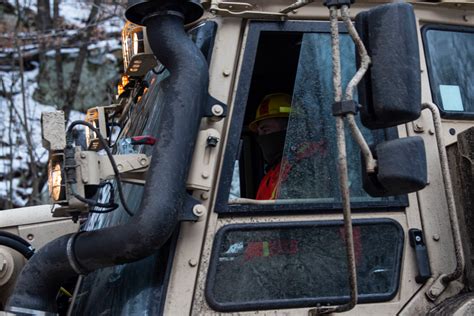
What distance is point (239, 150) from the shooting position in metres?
3.06

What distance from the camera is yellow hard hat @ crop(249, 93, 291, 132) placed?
378 centimetres

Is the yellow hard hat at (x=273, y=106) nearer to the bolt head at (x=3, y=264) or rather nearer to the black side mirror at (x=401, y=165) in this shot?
the black side mirror at (x=401, y=165)

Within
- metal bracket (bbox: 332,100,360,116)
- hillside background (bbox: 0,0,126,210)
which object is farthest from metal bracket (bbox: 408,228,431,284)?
hillside background (bbox: 0,0,126,210)

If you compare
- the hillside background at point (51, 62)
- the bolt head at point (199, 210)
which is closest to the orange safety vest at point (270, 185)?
the bolt head at point (199, 210)

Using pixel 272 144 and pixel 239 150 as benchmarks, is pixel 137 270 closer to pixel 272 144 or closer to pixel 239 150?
pixel 239 150

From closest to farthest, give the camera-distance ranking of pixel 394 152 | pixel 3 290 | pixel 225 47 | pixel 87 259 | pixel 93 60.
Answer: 1. pixel 394 152
2. pixel 87 259
3. pixel 225 47
4. pixel 3 290
5. pixel 93 60

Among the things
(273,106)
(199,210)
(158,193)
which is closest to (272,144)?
(273,106)

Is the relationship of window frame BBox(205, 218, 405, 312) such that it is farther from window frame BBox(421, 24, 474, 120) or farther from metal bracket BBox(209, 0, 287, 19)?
metal bracket BBox(209, 0, 287, 19)

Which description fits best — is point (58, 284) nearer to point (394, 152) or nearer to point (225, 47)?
point (225, 47)

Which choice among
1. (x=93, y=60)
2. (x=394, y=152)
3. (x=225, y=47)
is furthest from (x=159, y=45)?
(x=93, y=60)

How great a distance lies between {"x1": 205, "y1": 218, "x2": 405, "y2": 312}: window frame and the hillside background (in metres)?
9.93

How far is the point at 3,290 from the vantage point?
3.61 metres

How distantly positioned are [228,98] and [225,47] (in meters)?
0.20

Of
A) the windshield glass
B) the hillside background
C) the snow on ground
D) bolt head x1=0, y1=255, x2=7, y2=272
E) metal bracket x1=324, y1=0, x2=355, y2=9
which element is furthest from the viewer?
the hillside background
